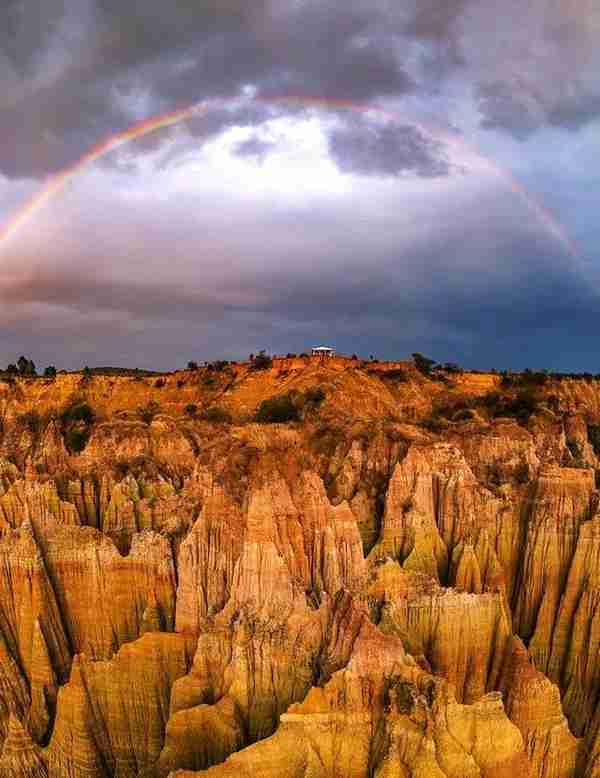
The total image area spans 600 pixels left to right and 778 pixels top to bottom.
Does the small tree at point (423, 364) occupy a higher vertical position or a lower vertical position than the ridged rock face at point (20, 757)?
higher

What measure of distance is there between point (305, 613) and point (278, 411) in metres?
37.8

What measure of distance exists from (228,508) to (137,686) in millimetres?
4320

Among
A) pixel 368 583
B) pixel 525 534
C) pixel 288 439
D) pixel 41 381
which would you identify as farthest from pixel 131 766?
pixel 41 381

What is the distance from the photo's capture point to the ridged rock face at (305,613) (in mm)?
13930

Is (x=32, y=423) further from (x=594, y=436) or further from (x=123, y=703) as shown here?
(x=123, y=703)

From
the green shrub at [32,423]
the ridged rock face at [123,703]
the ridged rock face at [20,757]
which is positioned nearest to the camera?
the ridged rock face at [20,757]

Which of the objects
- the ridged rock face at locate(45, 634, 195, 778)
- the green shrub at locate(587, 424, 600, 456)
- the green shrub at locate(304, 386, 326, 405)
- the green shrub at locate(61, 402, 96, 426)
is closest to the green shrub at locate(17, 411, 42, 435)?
the green shrub at locate(61, 402, 96, 426)

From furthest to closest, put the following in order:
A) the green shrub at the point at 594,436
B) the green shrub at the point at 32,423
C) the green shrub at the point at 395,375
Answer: the green shrub at the point at 395,375, the green shrub at the point at 594,436, the green shrub at the point at 32,423

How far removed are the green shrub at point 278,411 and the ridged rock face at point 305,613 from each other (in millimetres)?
22207

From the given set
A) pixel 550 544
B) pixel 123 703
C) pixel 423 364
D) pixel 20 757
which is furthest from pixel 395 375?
pixel 20 757

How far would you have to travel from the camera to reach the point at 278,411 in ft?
176

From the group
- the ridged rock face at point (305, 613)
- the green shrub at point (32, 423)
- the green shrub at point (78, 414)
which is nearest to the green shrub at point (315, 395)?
the green shrub at point (78, 414)

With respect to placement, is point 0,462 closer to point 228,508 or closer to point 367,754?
point 228,508

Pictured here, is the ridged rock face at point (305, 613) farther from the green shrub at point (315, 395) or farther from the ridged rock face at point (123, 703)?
the green shrub at point (315, 395)
